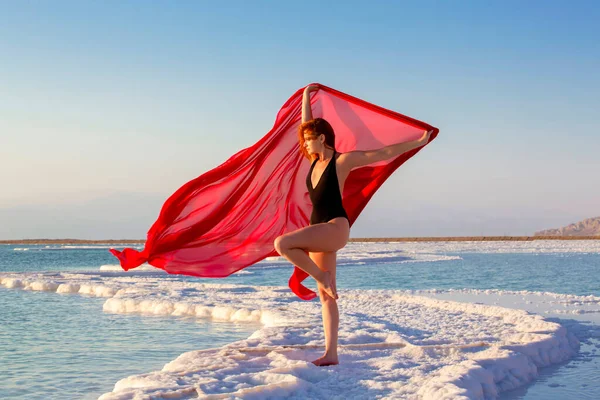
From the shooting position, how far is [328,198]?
573 cm

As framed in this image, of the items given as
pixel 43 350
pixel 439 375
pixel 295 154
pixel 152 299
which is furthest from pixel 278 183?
pixel 152 299

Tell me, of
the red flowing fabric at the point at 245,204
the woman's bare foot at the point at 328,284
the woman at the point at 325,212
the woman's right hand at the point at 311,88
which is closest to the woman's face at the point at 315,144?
the woman at the point at 325,212

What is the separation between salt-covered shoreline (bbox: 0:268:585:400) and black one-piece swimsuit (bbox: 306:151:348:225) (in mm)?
1443

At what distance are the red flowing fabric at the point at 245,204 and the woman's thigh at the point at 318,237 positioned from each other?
1.49 m

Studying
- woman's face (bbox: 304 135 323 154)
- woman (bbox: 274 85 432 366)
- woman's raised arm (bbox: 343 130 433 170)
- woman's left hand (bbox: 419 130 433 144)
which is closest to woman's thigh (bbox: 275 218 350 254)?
woman (bbox: 274 85 432 366)

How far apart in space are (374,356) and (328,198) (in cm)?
241

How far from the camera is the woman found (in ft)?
18.1

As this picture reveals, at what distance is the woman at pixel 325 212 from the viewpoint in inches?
218

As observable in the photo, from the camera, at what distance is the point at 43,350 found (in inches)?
336

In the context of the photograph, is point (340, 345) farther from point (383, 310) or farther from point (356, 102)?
point (383, 310)

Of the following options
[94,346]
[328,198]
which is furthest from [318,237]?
[94,346]

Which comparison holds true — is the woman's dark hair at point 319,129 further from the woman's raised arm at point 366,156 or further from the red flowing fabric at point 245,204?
the red flowing fabric at point 245,204

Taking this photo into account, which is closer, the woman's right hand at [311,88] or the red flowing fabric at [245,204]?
the woman's right hand at [311,88]

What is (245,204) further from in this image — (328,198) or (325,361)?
(325,361)
